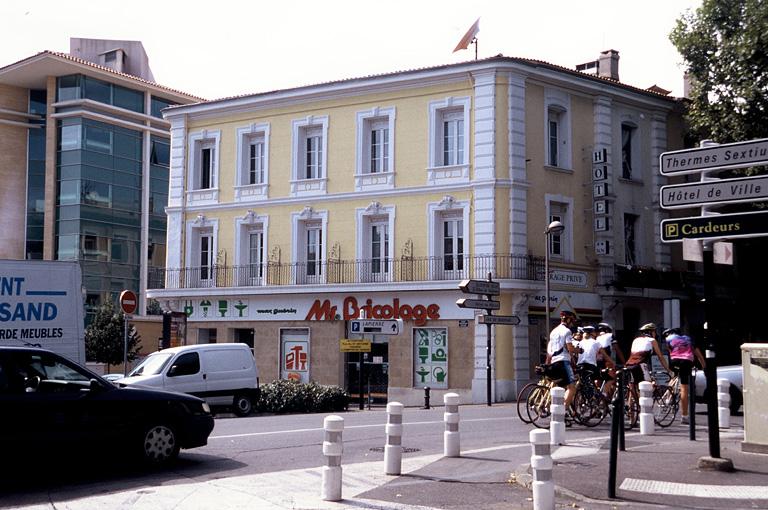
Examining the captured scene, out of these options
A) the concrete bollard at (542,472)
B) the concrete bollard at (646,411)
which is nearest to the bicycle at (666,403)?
the concrete bollard at (646,411)

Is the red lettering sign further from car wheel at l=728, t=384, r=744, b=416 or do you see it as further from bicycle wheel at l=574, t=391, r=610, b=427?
bicycle wheel at l=574, t=391, r=610, b=427

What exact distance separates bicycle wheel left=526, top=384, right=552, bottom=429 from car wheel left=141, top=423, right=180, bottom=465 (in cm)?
701

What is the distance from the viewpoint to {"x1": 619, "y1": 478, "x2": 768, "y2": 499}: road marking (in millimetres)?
9430

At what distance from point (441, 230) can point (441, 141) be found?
3084mm

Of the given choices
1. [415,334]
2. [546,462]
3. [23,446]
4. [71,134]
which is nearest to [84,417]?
[23,446]

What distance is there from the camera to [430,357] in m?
32.6

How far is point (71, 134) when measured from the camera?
173 ft

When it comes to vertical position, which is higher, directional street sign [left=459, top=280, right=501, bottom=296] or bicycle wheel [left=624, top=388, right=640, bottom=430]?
directional street sign [left=459, top=280, right=501, bottom=296]

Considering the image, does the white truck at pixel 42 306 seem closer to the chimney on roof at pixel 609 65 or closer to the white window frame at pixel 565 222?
the white window frame at pixel 565 222

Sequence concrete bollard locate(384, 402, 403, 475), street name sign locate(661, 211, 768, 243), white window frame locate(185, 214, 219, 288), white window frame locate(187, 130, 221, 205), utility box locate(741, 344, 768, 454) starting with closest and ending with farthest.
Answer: street name sign locate(661, 211, 768, 243) < concrete bollard locate(384, 402, 403, 475) < utility box locate(741, 344, 768, 454) < white window frame locate(185, 214, 219, 288) < white window frame locate(187, 130, 221, 205)

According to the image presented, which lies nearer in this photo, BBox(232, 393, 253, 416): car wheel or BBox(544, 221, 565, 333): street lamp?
BBox(232, 393, 253, 416): car wheel

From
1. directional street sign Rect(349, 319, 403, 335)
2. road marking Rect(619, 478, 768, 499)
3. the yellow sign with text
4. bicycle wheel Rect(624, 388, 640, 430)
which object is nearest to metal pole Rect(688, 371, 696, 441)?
bicycle wheel Rect(624, 388, 640, 430)

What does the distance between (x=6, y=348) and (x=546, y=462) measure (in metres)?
6.22

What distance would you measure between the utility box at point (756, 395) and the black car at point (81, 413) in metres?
6.82
